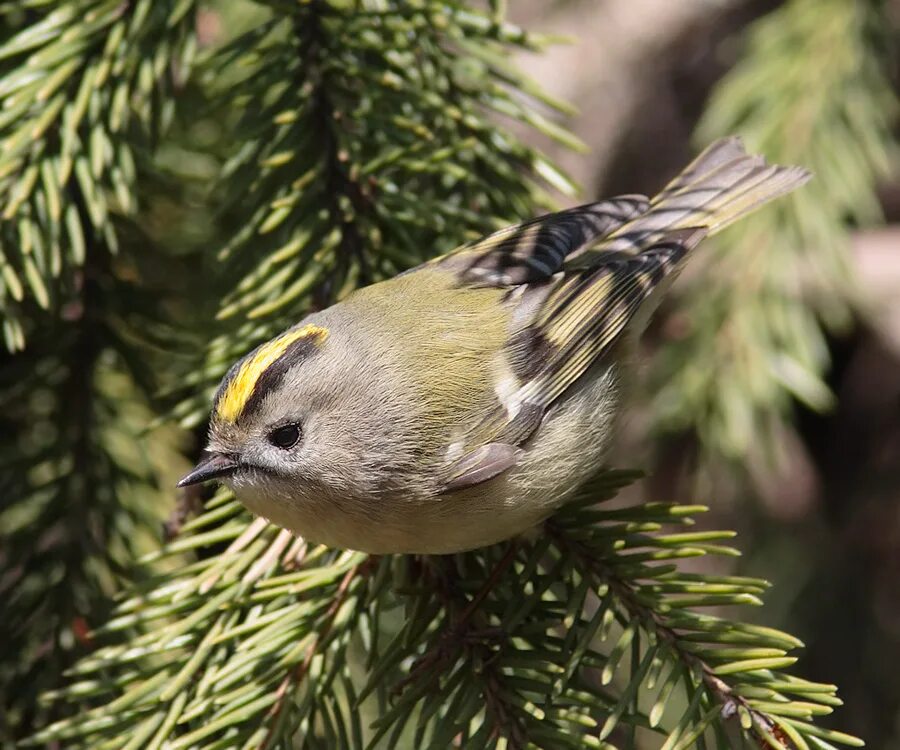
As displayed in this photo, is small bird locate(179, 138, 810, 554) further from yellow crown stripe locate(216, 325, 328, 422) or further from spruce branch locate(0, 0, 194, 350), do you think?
spruce branch locate(0, 0, 194, 350)

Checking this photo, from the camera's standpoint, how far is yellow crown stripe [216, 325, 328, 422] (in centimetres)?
132

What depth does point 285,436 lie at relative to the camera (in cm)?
142

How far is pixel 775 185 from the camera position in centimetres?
169

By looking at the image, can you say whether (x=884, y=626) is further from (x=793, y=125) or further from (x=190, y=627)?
(x=190, y=627)

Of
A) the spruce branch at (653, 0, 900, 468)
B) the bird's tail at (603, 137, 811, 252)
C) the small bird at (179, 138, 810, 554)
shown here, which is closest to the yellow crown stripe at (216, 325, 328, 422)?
the small bird at (179, 138, 810, 554)

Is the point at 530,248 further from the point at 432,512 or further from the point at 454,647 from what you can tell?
the point at 454,647

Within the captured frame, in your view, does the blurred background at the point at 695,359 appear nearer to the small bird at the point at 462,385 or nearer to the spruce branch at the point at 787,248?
the spruce branch at the point at 787,248

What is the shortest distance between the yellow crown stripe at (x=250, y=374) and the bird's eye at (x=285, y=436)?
0.22 feet

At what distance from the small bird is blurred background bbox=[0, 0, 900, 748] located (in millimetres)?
119

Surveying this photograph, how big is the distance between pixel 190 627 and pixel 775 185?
106cm

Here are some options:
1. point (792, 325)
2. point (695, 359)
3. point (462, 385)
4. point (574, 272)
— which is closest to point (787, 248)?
point (792, 325)

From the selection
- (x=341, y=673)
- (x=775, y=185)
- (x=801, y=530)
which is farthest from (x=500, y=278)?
(x=801, y=530)

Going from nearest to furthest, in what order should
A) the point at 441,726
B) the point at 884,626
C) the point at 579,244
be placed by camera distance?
the point at 441,726
the point at 579,244
the point at 884,626

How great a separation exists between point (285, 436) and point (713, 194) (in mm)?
775
